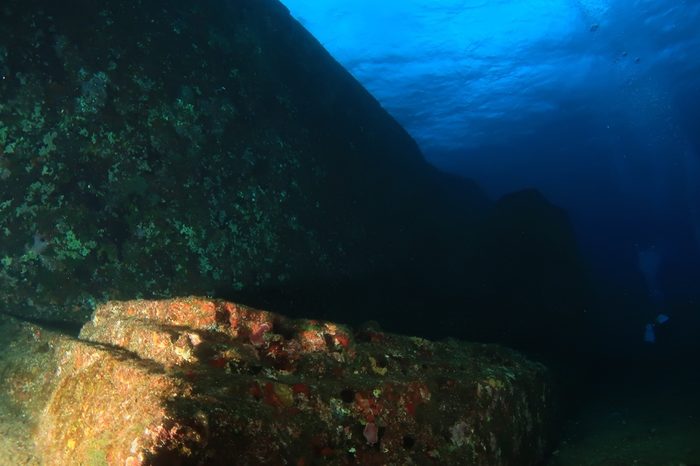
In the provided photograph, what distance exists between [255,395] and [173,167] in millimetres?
3535

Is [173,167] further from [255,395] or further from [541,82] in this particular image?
[541,82]

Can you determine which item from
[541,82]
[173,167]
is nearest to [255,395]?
[173,167]

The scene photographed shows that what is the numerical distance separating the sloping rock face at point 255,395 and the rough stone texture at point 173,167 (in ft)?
2.88

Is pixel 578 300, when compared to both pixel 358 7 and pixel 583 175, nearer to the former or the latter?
pixel 358 7

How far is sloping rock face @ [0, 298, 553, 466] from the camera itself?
6.94ft

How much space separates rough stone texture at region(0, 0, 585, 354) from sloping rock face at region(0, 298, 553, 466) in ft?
2.88

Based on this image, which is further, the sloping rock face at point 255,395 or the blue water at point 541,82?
the blue water at point 541,82

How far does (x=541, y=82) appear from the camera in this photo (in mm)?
21031

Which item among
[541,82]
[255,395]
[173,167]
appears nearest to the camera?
[255,395]

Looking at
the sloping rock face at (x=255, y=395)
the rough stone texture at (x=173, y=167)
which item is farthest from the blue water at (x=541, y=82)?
the sloping rock face at (x=255, y=395)

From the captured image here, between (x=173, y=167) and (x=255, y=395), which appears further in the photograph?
(x=173, y=167)

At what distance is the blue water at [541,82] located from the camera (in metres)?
15.6

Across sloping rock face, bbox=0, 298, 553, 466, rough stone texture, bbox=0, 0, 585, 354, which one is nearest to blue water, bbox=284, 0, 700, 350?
rough stone texture, bbox=0, 0, 585, 354

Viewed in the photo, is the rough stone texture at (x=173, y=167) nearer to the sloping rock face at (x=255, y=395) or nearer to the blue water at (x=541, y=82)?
the sloping rock face at (x=255, y=395)
